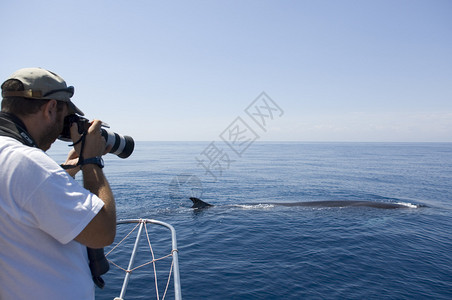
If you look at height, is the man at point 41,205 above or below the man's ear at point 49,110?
below

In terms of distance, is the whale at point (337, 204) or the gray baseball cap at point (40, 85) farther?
the whale at point (337, 204)

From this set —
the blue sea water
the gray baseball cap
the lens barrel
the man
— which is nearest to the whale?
the blue sea water

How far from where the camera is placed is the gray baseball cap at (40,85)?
6.19 ft

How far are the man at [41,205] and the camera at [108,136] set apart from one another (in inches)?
3.9

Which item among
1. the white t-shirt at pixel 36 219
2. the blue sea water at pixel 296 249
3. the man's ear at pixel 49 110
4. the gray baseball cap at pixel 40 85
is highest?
the gray baseball cap at pixel 40 85

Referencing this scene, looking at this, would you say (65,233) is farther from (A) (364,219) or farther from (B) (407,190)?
(B) (407,190)

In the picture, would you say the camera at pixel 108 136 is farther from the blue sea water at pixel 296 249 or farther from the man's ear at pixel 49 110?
the blue sea water at pixel 296 249

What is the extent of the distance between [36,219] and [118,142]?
1.45 meters

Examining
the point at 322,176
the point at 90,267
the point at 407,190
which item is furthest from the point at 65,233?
the point at 322,176

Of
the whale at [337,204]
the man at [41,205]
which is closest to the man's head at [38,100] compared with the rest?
the man at [41,205]

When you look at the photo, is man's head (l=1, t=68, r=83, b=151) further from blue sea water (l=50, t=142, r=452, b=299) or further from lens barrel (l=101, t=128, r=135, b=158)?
blue sea water (l=50, t=142, r=452, b=299)

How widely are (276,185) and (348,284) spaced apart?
62.7 ft

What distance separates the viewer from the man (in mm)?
1615

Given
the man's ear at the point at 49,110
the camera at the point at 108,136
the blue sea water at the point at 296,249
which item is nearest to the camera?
the man's ear at the point at 49,110
